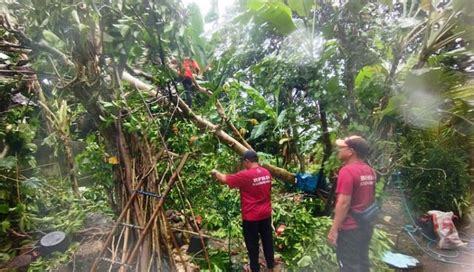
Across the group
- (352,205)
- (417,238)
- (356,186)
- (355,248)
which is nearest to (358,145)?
(356,186)

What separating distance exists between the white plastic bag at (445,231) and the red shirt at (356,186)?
2590mm

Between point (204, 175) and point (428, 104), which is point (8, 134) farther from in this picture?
point (428, 104)

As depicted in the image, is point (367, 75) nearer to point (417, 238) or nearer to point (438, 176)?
point (438, 176)

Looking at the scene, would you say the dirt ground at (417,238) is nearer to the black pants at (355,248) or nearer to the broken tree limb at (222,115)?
the black pants at (355,248)

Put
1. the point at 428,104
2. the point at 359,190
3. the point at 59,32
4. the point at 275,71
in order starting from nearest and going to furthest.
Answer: the point at 59,32 → the point at 359,190 → the point at 428,104 → the point at 275,71

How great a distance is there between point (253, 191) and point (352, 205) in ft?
3.21

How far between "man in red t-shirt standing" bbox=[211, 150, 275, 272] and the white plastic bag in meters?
2.85

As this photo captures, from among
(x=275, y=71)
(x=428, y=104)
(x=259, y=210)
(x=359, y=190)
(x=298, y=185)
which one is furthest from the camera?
(x=298, y=185)

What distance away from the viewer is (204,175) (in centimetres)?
357

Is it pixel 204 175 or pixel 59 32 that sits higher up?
pixel 59 32

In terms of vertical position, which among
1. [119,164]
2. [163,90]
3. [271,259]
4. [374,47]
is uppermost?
[374,47]

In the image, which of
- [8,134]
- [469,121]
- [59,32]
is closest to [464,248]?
[469,121]

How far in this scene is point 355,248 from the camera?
2.56 metres

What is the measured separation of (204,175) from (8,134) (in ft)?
9.45
